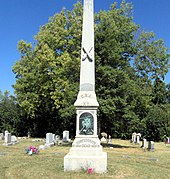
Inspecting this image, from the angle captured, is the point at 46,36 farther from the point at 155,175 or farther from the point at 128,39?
the point at 155,175

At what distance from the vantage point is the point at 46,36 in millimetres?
30719

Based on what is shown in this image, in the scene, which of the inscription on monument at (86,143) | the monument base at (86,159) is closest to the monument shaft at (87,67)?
the inscription on monument at (86,143)

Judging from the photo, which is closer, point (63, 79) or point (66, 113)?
point (66, 113)

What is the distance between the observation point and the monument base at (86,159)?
31.9ft

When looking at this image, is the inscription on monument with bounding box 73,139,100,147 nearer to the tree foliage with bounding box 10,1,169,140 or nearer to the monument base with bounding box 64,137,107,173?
the monument base with bounding box 64,137,107,173

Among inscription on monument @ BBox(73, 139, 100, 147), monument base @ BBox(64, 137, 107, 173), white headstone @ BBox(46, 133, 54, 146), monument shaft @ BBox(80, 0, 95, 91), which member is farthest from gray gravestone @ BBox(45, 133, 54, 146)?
monument shaft @ BBox(80, 0, 95, 91)

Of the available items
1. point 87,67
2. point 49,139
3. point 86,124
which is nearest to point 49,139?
point 49,139

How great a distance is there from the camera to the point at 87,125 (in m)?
10.4

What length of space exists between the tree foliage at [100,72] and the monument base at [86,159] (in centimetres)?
980

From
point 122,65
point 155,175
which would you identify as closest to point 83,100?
point 155,175

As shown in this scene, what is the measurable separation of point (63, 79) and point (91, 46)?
1712cm

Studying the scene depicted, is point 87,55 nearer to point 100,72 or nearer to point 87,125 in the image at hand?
point 87,125

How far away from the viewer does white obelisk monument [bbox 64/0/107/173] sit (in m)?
9.77

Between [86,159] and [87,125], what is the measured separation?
4.28 ft
